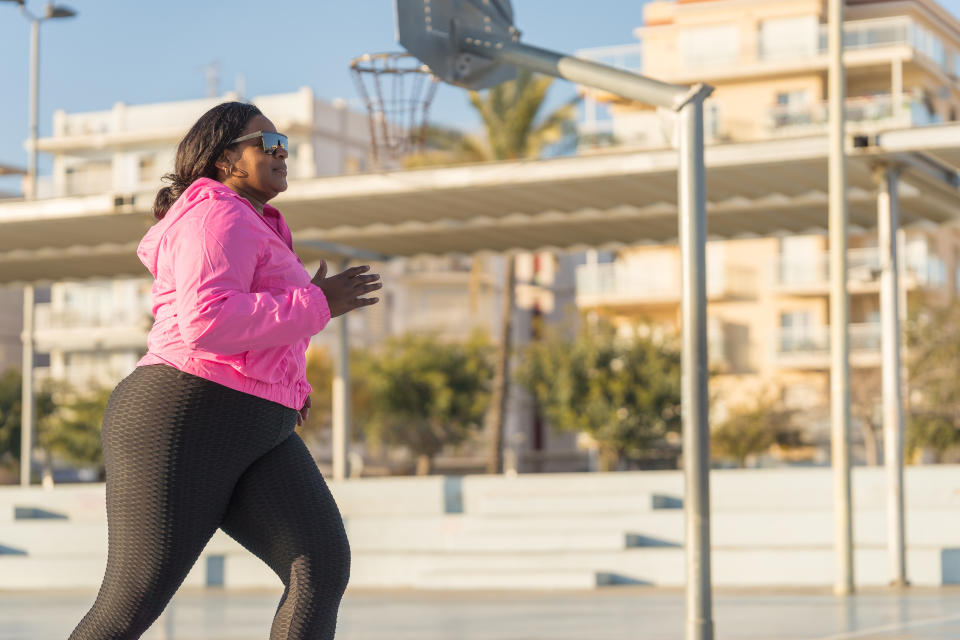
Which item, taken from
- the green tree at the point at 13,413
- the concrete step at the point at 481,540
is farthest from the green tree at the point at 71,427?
the concrete step at the point at 481,540

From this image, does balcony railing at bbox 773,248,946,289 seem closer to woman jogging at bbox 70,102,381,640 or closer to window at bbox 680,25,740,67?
window at bbox 680,25,740,67

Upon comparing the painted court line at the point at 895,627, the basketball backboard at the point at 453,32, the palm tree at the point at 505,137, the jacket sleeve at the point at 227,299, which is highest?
the palm tree at the point at 505,137

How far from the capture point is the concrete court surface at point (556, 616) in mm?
9547

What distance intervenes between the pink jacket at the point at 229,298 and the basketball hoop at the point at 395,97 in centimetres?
841

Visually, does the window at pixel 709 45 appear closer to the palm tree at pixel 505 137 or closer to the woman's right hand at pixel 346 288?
the palm tree at pixel 505 137

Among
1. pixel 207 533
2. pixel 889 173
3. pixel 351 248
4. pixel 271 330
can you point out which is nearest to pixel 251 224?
pixel 271 330

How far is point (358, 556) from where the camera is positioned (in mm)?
16016

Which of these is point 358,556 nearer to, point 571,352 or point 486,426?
point 571,352

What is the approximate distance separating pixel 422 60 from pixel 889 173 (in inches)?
271

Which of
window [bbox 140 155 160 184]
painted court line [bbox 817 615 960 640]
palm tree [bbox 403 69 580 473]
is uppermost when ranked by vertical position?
window [bbox 140 155 160 184]

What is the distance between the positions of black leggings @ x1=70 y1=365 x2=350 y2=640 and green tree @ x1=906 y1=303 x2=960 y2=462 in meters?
41.2

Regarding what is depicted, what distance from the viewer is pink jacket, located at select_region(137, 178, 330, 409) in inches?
135

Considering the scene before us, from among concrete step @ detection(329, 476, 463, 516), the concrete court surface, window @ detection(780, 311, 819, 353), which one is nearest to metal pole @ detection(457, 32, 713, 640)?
the concrete court surface

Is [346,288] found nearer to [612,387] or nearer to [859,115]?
[612,387]
